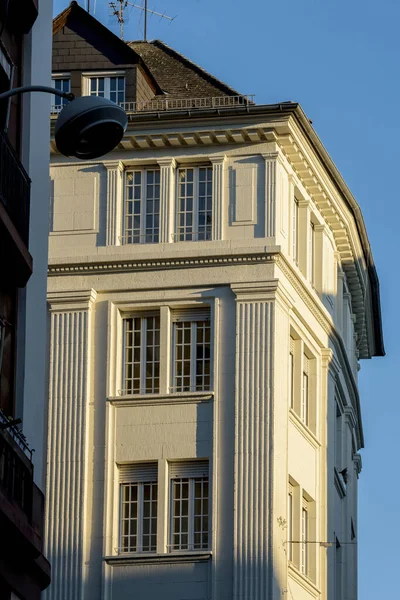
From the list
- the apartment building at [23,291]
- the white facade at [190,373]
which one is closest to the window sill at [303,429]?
the white facade at [190,373]

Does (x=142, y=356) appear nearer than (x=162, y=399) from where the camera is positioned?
No

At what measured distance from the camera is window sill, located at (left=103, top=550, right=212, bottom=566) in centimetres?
4581

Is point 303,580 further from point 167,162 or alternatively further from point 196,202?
point 167,162

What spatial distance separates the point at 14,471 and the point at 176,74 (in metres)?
27.4

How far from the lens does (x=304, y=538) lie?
49.4 metres

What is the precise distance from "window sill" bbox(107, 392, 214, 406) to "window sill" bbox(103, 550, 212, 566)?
3795mm

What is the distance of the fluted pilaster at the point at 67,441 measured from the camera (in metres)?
46.3

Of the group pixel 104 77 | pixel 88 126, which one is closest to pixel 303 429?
pixel 104 77

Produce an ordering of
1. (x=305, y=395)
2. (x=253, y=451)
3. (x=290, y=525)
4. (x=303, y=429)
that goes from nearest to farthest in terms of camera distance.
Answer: (x=253, y=451) → (x=290, y=525) → (x=303, y=429) → (x=305, y=395)

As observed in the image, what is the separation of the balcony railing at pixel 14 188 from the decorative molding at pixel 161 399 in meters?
18.0

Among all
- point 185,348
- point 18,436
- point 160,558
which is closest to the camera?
point 18,436

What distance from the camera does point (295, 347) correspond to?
50.1 meters

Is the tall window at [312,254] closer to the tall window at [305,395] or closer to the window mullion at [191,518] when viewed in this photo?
the tall window at [305,395]

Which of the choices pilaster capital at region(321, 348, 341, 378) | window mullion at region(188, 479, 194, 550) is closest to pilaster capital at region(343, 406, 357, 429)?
pilaster capital at region(321, 348, 341, 378)
